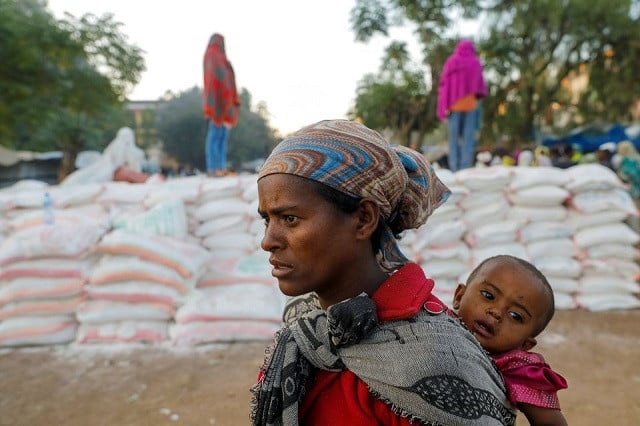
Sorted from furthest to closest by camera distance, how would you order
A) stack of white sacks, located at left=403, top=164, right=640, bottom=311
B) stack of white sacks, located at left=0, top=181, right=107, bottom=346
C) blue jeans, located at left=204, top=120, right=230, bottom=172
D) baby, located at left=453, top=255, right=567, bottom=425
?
blue jeans, located at left=204, top=120, right=230, bottom=172
stack of white sacks, located at left=403, top=164, right=640, bottom=311
stack of white sacks, located at left=0, top=181, right=107, bottom=346
baby, located at left=453, top=255, right=567, bottom=425

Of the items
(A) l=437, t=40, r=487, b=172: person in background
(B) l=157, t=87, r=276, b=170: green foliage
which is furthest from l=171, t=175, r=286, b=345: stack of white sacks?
(B) l=157, t=87, r=276, b=170: green foliage

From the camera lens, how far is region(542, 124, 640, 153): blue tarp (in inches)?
515

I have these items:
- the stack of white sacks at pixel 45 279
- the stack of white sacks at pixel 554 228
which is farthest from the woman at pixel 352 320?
the stack of white sacks at pixel 554 228

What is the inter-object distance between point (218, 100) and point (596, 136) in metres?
13.0

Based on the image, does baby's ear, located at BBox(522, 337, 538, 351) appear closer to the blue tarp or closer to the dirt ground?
the dirt ground

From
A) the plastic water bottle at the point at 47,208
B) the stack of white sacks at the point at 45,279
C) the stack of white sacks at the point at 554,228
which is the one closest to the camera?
the stack of white sacks at the point at 45,279

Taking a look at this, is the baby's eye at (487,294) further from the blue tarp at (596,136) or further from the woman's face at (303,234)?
the blue tarp at (596,136)

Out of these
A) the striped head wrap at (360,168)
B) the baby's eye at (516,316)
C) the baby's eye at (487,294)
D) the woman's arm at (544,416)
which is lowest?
the woman's arm at (544,416)

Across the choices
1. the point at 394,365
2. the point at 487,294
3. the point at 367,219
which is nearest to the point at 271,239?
the point at 367,219

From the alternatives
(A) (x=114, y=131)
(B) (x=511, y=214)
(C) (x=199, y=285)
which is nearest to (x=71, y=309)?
(C) (x=199, y=285)

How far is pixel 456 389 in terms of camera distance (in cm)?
69

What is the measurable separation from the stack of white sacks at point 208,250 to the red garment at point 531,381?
219cm

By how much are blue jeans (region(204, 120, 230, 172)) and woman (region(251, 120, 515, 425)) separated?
14.2 ft

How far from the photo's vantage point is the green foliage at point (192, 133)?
23.4m
